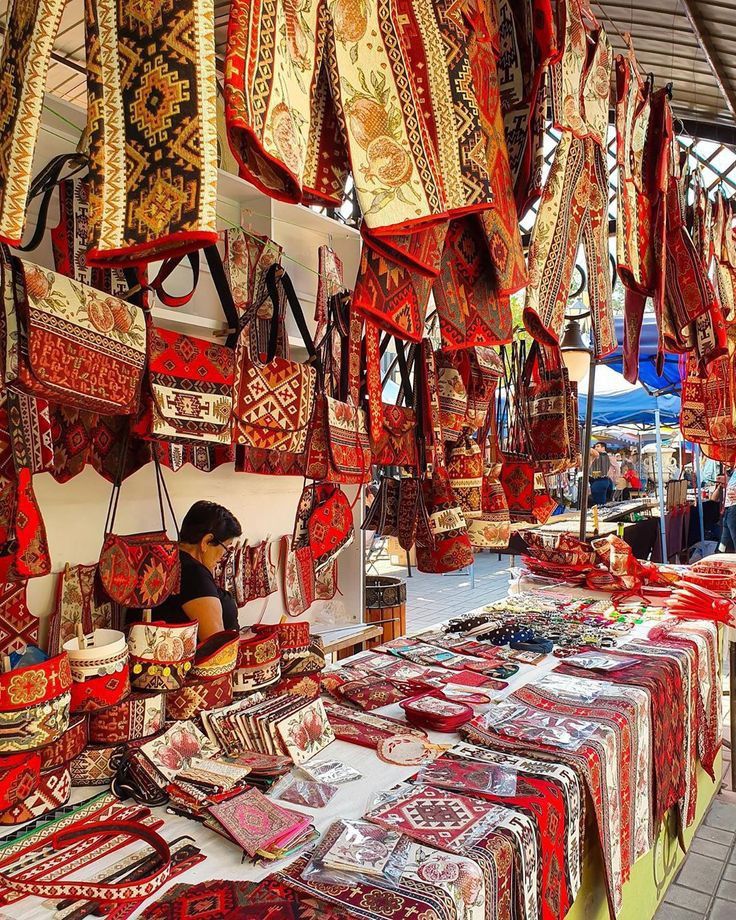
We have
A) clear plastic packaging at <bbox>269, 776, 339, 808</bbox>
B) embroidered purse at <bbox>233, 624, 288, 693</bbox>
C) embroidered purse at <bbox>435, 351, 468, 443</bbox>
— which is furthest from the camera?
embroidered purse at <bbox>435, 351, 468, 443</bbox>

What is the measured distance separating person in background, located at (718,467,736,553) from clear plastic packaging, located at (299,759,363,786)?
592 cm

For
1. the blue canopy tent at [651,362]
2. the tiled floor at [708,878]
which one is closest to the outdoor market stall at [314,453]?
the tiled floor at [708,878]

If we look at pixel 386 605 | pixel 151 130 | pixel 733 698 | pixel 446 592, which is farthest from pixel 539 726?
pixel 446 592

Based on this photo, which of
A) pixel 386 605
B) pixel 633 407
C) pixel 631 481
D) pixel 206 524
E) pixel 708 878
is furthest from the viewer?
pixel 631 481

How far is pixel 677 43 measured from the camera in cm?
419

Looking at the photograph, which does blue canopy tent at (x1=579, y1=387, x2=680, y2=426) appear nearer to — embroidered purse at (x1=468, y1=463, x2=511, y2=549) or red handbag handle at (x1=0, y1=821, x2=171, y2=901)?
embroidered purse at (x1=468, y1=463, x2=511, y2=549)

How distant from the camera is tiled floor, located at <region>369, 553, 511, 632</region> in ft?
22.4

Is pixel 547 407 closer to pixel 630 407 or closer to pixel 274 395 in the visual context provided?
pixel 274 395

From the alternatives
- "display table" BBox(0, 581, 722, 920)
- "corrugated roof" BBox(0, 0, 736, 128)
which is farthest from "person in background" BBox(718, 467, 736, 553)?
"display table" BBox(0, 581, 722, 920)

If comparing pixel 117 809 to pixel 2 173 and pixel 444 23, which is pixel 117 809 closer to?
pixel 2 173

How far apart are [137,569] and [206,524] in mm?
431

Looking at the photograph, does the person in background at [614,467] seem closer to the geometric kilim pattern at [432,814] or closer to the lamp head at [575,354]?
the lamp head at [575,354]

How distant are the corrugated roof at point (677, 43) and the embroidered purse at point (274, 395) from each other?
6.22 feet

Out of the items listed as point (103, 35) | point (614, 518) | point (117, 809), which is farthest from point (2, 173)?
point (614, 518)
